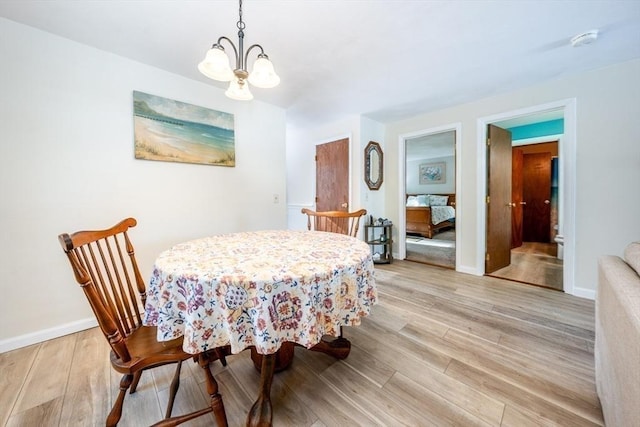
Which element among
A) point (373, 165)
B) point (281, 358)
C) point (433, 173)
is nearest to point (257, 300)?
point (281, 358)

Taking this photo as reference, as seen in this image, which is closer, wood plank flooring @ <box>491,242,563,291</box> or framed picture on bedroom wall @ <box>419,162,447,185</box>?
wood plank flooring @ <box>491,242,563,291</box>

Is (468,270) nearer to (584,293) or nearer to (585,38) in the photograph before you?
(584,293)

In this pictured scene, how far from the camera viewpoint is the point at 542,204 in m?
4.75

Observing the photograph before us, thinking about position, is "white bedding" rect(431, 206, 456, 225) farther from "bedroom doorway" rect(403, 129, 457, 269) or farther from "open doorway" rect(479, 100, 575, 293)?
"open doorway" rect(479, 100, 575, 293)

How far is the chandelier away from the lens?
121 centimetres

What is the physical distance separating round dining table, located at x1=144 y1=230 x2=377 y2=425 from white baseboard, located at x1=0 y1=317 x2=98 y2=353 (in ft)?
4.81

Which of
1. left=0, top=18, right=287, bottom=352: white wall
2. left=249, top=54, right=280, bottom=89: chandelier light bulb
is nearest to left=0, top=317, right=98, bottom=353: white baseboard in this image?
left=0, top=18, right=287, bottom=352: white wall

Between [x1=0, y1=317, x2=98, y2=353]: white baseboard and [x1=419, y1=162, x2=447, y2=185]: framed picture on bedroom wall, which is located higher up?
[x1=419, y1=162, x2=447, y2=185]: framed picture on bedroom wall

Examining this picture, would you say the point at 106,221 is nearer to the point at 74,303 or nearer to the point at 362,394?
the point at 74,303

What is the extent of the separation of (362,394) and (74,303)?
224cm

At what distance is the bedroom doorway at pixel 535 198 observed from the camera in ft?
11.1

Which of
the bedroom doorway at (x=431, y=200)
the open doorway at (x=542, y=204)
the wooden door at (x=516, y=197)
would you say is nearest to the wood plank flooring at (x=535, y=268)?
the open doorway at (x=542, y=204)

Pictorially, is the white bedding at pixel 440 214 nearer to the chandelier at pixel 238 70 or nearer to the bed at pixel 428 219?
the bed at pixel 428 219

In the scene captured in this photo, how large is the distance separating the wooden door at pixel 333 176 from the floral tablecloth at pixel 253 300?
2738 millimetres
